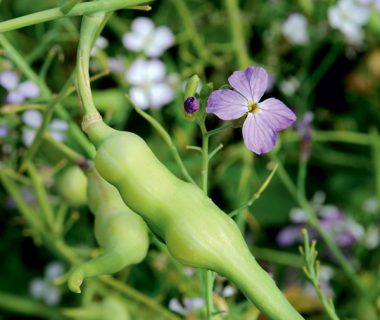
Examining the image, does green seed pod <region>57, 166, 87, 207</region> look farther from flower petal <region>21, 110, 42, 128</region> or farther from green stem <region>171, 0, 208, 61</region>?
green stem <region>171, 0, 208, 61</region>

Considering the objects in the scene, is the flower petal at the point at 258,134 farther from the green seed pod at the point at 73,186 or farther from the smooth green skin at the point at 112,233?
the green seed pod at the point at 73,186

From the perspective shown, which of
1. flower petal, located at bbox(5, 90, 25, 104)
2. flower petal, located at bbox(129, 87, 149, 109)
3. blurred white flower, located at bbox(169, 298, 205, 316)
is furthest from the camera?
flower petal, located at bbox(129, 87, 149, 109)

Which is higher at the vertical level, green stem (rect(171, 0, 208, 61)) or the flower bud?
the flower bud

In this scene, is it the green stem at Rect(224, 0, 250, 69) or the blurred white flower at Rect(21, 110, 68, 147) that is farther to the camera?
the green stem at Rect(224, 0, 250, 69)

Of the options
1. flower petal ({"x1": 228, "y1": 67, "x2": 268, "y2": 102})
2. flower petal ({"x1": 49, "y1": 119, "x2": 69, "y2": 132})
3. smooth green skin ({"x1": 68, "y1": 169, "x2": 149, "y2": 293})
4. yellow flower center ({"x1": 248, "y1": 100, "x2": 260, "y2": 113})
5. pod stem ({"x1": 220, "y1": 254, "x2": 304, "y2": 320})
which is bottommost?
flower petal ({"x1": 49, "y1": 119, "x2": 69, "y2": 132})

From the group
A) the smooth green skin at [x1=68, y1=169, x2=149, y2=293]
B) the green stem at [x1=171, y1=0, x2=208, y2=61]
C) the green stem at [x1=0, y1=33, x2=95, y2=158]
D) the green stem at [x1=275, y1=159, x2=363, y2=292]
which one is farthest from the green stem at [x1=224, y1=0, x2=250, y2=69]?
the smooth green skin at [x1=68, y1=169, x2=149, y2=293]

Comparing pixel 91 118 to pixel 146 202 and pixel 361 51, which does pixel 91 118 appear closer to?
pixel 146 202

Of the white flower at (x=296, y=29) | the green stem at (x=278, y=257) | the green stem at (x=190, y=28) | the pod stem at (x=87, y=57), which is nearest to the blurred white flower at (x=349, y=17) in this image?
the white flower at (x=296, y=29)
